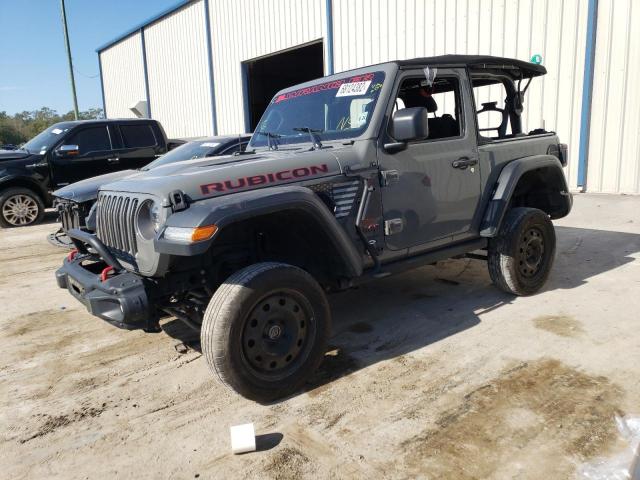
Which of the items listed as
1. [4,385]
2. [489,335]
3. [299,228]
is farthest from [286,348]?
[4,385]

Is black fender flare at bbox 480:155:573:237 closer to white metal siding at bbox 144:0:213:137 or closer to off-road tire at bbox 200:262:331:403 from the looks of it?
off-road tire at bbox 200:262:331:403

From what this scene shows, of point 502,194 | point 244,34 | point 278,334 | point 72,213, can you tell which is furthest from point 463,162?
point 244,34

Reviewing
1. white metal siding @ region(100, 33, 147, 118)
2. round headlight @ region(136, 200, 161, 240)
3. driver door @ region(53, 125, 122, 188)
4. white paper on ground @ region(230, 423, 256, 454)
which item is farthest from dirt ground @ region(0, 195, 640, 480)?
white metal siding @ region(100, 33, 147, 118)

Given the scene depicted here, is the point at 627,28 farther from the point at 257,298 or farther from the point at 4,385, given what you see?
the point at 4,385

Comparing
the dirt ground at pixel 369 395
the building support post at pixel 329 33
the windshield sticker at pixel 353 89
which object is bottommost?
the dirt ground at pixel 369 395

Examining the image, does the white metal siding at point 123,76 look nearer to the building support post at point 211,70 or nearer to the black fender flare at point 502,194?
the building support post at point 211,70

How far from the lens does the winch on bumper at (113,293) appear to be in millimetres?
2834

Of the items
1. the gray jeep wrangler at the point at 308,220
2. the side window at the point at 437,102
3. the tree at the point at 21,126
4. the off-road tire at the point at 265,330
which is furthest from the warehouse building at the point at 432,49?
the tree at the point at 21,126

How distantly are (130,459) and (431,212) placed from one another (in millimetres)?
2588

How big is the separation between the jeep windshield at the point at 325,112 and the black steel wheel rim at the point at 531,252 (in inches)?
75.4

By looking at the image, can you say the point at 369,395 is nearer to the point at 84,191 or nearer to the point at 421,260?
the point at 421,260

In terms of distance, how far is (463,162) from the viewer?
158 inches

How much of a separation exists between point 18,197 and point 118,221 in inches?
296

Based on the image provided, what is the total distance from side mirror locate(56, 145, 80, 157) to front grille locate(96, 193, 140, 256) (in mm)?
6329
